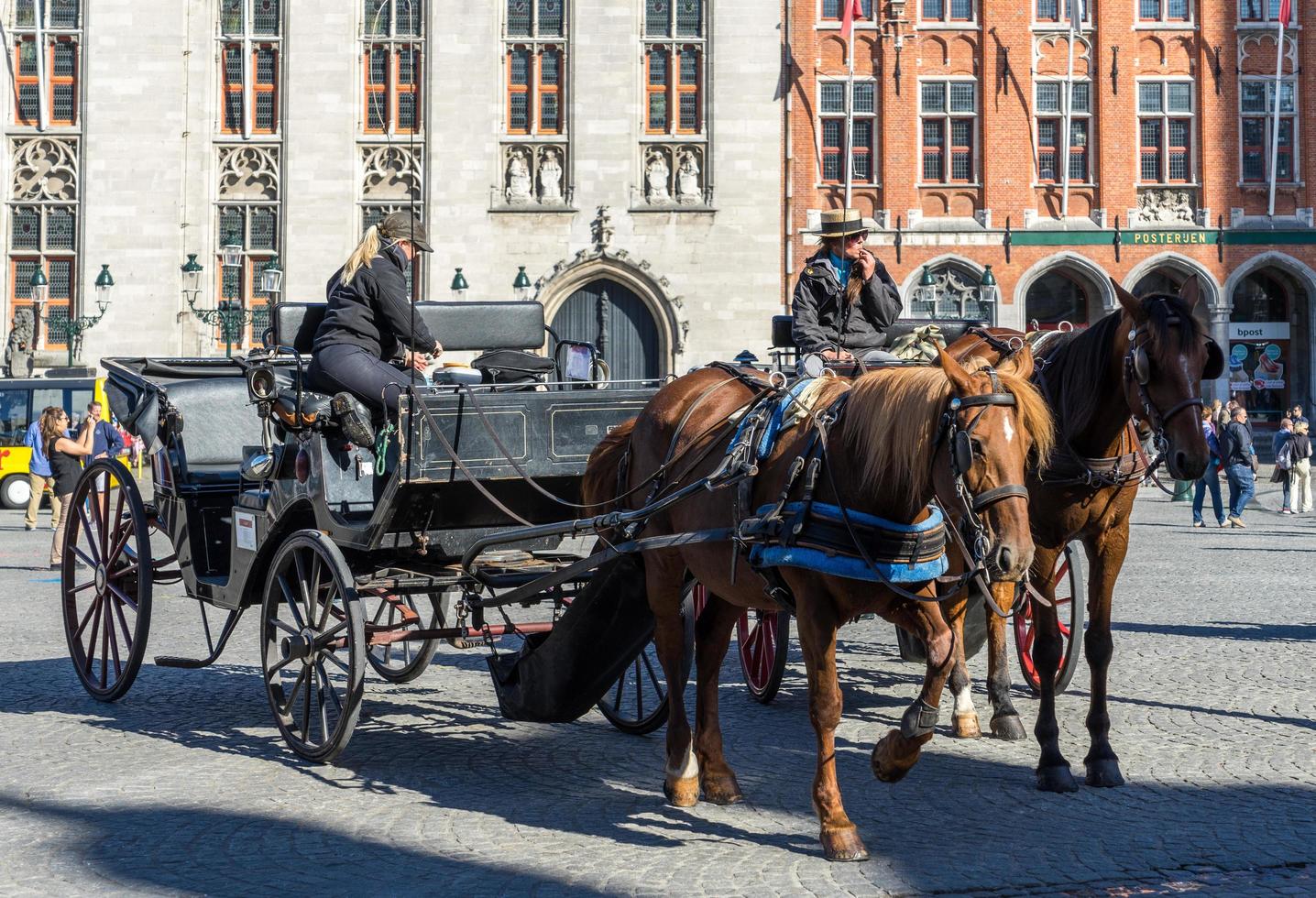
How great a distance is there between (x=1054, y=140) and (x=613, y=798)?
83.6 feet

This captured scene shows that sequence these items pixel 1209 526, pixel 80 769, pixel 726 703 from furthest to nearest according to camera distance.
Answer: pixel 1209 526 → pixel 726 703 → pixel 80 769

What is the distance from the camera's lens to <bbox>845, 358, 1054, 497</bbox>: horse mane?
4.05m

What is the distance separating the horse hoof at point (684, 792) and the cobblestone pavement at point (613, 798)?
53 mm

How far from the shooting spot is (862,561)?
13.9ft

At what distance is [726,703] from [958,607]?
6.94ft

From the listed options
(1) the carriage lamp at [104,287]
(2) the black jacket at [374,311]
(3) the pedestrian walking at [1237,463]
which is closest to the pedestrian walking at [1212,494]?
(3) the pedestrian walking at [1237,463]

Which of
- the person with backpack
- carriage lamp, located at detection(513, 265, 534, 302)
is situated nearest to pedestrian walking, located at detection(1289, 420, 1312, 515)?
the person with backpack

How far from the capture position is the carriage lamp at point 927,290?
27.8 meters

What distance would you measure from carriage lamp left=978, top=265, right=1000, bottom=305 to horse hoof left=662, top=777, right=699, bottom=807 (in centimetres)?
2366

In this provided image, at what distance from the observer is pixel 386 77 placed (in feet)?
91.8

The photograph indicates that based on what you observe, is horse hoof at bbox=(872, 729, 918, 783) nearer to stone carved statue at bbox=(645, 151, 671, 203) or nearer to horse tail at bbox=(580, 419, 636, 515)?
horse tail at bbox=(580, 419, 636, 515)

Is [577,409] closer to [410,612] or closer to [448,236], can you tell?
[410,612]

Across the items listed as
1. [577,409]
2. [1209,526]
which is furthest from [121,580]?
[1209,526]

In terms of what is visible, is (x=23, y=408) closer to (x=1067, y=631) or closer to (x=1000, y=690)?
(x=1067, y=631)
